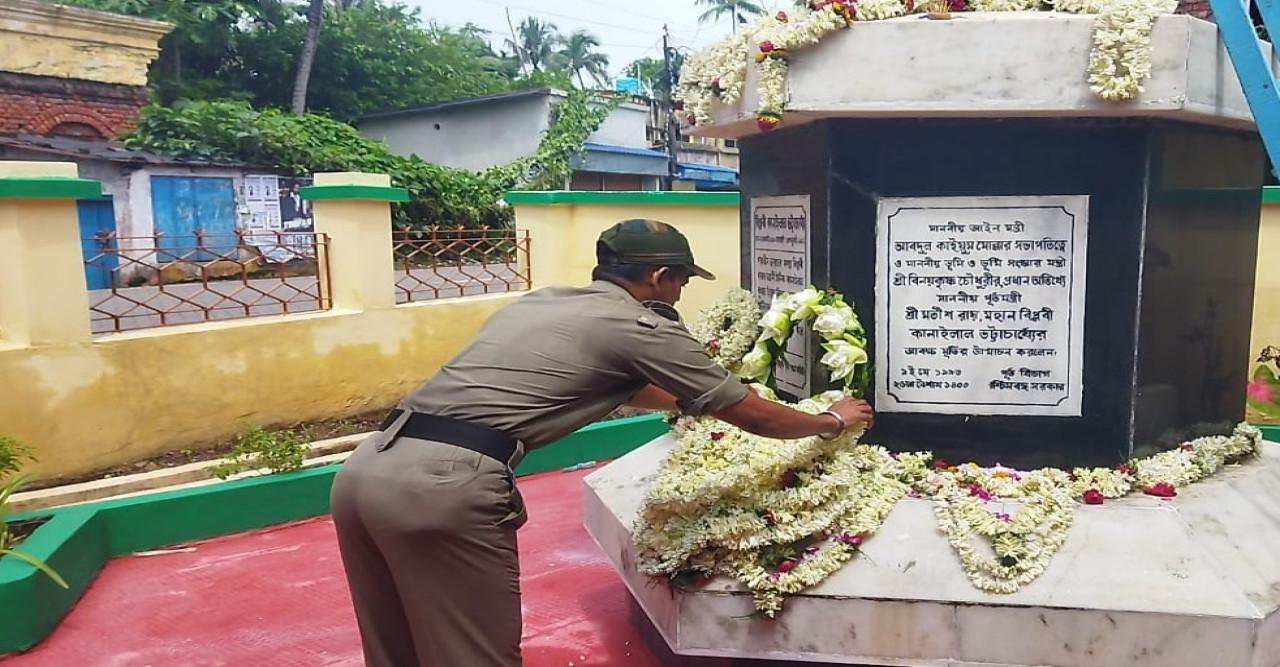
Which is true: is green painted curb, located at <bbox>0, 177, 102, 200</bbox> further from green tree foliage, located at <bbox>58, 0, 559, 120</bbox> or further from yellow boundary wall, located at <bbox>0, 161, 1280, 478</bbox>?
green tree foliage, located at <bbox>58, 0, 559, 120</bbox>

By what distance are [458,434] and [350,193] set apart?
447cm

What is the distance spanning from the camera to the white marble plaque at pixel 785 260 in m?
3.39

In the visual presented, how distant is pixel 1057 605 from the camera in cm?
250

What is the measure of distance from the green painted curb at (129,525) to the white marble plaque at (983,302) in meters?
2.93

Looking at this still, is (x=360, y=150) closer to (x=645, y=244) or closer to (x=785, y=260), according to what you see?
(x=785, y=260)

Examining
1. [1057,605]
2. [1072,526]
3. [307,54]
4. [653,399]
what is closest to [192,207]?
[307,54]

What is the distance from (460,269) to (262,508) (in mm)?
3002

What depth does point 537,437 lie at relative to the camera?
7.43 ft

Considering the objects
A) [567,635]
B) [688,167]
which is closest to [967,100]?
[567,635]

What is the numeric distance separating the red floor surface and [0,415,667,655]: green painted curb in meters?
0.07

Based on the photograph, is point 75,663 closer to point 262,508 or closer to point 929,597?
point 262,508

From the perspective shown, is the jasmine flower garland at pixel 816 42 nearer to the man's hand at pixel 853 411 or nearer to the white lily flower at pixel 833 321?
the white lily flower at pixel 833 321

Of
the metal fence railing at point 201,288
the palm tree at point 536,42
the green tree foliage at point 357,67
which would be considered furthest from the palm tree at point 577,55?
the metal fence railing at point 201,288

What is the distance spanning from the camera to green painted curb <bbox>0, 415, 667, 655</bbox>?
329 cm
